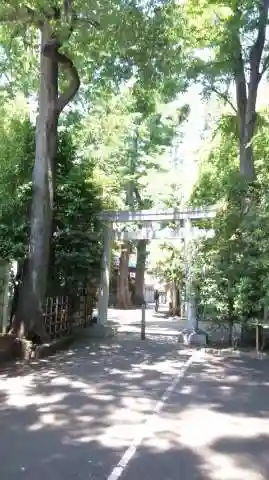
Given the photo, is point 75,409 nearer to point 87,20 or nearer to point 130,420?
point 130,420

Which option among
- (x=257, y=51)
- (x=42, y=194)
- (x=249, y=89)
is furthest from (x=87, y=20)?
(x=257, y=51)

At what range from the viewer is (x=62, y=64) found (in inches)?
526

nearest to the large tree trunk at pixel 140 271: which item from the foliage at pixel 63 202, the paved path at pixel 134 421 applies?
the foliage at pixel 63 202

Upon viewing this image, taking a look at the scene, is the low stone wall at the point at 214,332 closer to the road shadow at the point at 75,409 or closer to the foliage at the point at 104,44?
the road shadow at the point at 75,409

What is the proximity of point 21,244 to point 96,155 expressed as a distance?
10.9m

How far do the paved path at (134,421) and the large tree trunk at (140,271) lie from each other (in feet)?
69.5

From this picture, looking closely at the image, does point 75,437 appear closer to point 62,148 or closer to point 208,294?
point 208,294

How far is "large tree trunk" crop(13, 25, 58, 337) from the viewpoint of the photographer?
39.1ft

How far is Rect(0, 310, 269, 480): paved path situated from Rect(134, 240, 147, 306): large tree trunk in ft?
69.5

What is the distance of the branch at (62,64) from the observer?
41.0ft

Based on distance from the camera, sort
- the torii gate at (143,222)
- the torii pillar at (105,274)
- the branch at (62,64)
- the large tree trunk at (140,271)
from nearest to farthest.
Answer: the branch at (62,64)
the torii gate at (143,222)
the torii pillar at (105,274)
the large tree trunk at (140,271)

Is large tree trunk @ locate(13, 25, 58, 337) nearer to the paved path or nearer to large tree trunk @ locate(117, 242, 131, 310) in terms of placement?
the paved path

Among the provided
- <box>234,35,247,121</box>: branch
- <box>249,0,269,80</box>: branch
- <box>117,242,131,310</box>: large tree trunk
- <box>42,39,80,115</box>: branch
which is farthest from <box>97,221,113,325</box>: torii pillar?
<box>117,242,131,310</box>: large tree trunk

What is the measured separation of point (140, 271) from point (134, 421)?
1148 inches
